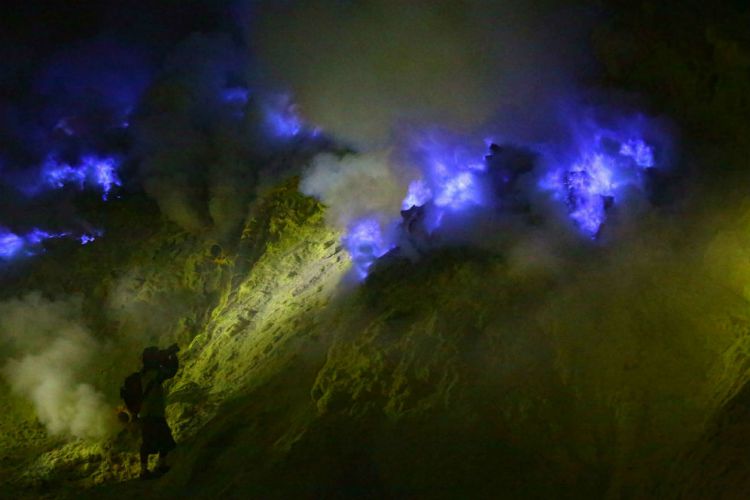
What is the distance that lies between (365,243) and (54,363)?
Result: 907cm

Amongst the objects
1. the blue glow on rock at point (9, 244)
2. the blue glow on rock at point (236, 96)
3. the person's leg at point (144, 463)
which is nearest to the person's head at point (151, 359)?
the person's leg at point (144, 463)

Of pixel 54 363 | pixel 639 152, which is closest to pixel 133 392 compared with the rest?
pixel 54 363

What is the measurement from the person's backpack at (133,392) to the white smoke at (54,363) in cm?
511

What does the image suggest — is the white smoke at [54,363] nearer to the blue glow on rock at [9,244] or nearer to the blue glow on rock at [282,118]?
the blue glow on rock at [9,244]

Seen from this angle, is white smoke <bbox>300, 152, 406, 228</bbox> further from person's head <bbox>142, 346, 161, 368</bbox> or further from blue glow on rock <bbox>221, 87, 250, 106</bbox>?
person's head <bbox>142, 346, 161, 368</bbox>

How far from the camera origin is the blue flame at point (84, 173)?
2412 cm

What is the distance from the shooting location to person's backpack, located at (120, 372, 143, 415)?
415 inches

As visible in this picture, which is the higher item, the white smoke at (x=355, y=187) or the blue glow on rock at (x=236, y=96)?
the blue glow on rock at (x=236, y=96)

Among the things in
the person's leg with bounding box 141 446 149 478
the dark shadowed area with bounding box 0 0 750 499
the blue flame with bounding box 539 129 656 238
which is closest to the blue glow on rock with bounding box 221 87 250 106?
the dark shadowed area with bounding box 0 0 750 499

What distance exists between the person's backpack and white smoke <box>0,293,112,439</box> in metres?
5.11

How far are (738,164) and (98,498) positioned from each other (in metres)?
12.7

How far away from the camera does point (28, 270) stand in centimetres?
2050

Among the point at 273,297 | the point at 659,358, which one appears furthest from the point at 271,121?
the point at 659,358

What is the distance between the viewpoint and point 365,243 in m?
17.2
